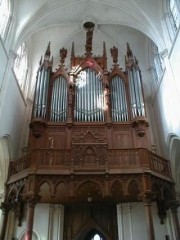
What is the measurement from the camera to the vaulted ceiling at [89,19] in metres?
13.9

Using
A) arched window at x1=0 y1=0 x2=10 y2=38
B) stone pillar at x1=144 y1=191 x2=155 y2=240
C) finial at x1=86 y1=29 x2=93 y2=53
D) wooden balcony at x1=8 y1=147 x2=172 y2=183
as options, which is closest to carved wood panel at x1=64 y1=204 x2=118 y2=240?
wooden balcony at x1=8 y1=147 x2=172 y2=183

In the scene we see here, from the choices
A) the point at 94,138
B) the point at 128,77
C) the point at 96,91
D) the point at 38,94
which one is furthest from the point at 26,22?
the point at 94,138

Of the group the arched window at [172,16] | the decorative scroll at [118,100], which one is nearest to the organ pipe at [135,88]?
the decorative scroll at [118,100]

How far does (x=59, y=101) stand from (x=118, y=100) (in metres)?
2.96

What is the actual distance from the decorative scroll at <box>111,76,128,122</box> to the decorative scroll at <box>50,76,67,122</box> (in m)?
2.42

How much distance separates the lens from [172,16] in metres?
13.2

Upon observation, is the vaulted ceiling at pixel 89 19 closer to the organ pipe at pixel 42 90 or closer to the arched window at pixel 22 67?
the arched window at pixel 22 67

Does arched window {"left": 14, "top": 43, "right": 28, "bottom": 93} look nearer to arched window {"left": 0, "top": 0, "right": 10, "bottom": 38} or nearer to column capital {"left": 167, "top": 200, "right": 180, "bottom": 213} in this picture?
arched window {"left": 0, "top": 0, "right": 10, "bottom": 38}

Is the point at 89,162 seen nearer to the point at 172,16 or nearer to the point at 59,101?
the point at 59,101

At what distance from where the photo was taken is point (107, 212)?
42.3ft

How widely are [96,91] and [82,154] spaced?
4500 millimetres

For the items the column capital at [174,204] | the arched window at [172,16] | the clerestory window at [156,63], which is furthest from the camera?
the clerestory window at [156,63]

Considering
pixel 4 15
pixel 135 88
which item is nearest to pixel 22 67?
pixel 4 15

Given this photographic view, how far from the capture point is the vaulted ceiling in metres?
13.9
